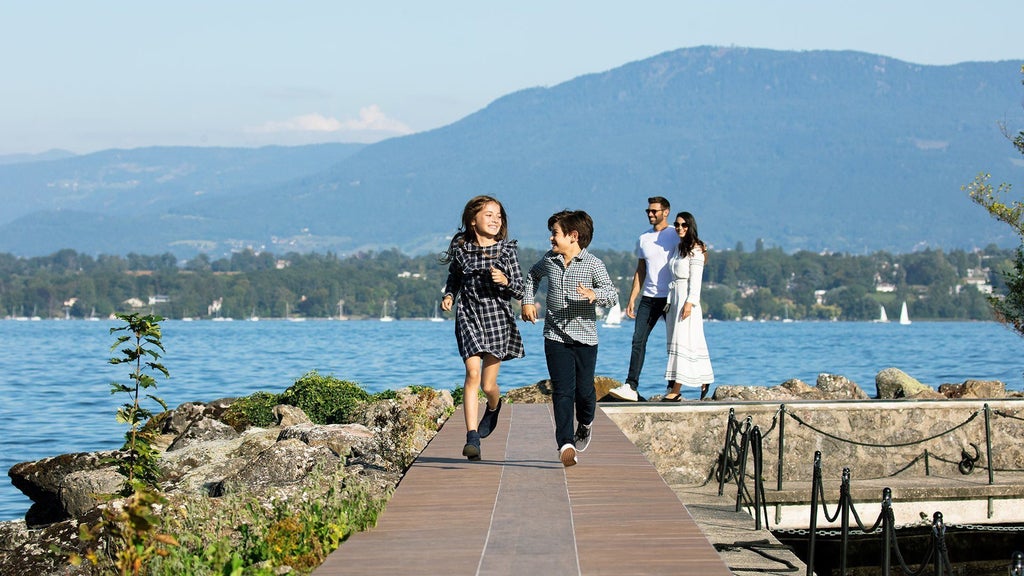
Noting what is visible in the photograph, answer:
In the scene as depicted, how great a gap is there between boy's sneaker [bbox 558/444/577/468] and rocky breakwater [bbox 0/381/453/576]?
130cm

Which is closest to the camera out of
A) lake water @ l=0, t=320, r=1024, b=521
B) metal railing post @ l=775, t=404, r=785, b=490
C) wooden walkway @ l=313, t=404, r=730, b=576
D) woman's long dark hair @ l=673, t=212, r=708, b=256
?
wooden walkway @ l=313, t=404, r=730, b=576

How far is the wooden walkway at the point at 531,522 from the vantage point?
6.71m

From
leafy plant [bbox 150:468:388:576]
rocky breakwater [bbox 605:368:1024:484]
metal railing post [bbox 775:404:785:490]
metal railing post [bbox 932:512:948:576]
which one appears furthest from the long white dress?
metal railing post [bbox 932:512:948:576]

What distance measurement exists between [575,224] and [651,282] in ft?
16.4

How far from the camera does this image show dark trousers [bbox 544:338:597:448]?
393 inches

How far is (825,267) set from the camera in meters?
180

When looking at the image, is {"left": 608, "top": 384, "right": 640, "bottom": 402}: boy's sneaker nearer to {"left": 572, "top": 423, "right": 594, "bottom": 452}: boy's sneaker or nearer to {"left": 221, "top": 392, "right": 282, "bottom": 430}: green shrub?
{"left": 572, "top": 423, "right": 594, "bottom": 452}: boy's sneaker

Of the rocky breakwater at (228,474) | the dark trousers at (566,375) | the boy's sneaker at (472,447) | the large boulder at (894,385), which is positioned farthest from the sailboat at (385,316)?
the dark trousers at (566,375)

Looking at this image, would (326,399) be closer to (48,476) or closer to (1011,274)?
(48,476)

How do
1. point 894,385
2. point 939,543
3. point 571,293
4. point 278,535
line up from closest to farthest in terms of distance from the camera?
point 939,543
point 278,535
point 571,293
point 894,385

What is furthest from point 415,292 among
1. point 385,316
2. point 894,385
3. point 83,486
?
point 83,486

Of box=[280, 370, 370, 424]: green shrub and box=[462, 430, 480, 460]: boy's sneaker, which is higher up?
box=[462, 430, 480, 460]: boy's sneaker

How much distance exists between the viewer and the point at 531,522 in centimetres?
783

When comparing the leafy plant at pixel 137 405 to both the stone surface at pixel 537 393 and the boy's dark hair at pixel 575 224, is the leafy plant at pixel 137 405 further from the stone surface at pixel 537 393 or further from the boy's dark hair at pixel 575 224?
the stone surface at pixel 537 393
